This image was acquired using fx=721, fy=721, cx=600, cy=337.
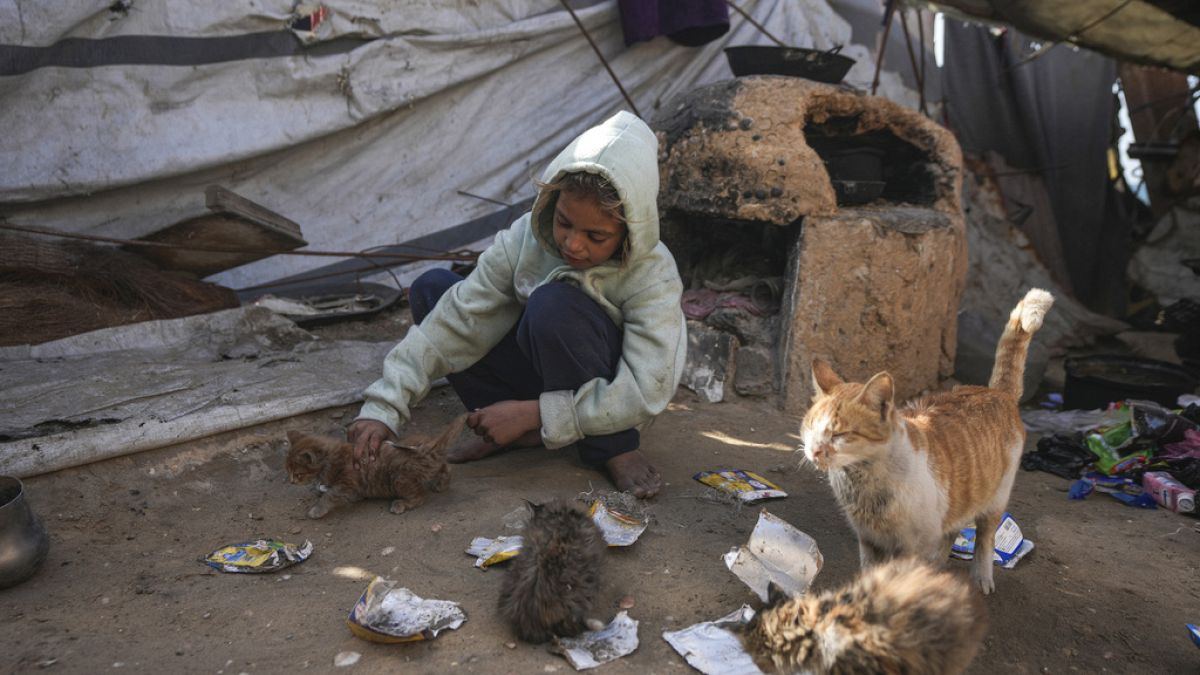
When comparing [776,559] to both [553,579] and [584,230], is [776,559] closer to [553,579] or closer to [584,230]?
[553,579]

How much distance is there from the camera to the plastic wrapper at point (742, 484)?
2865mm

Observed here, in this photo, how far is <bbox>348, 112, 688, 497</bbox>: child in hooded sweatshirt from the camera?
2570 mm

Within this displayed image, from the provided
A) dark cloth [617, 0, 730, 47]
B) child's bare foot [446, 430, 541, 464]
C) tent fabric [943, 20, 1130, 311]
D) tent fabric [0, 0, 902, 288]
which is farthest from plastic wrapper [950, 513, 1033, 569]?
tent fabric [943, 20, 1130, 311]

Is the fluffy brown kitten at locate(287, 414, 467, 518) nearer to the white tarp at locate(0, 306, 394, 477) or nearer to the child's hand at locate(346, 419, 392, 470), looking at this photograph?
the child's hand at locate(346, 419, 392, 470)

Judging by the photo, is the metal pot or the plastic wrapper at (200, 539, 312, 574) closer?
the metal pot

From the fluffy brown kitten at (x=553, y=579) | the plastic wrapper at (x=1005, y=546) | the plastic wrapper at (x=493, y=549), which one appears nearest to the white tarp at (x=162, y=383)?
the plastic wrapper at (x=493, y=549)

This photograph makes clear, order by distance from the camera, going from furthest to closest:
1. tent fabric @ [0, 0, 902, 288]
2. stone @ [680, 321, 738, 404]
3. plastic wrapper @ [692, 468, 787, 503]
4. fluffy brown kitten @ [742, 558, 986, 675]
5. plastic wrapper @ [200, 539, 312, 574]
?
stone @ [680, 321, 738, 404], tent fabric @ [0, 0, 902, 288], plastic wrapper @ [692, 468, 787, 503], plastic wrapper @ [200, 539, 312, 574], fluffy brown kitten @ [742, 558, 986, 675]

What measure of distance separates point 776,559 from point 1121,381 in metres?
4.20

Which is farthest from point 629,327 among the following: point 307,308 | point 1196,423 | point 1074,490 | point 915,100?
point 915,100

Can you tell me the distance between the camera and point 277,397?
3189 mm

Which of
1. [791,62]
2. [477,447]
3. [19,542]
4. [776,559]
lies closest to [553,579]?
[776,559]

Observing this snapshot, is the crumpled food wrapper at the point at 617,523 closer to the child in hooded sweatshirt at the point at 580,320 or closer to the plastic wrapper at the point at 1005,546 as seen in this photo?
the child in hooded sweatshirt at the point at 580,320

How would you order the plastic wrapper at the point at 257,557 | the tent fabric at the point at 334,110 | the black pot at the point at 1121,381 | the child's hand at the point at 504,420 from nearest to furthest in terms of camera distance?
the plastic wrapper at the point at 257,557
the child's hand at the point at 504,420
the tent fabric at the point at 334,110
the black pot at the point at 1121,381

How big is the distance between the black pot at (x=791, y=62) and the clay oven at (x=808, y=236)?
21 cm
